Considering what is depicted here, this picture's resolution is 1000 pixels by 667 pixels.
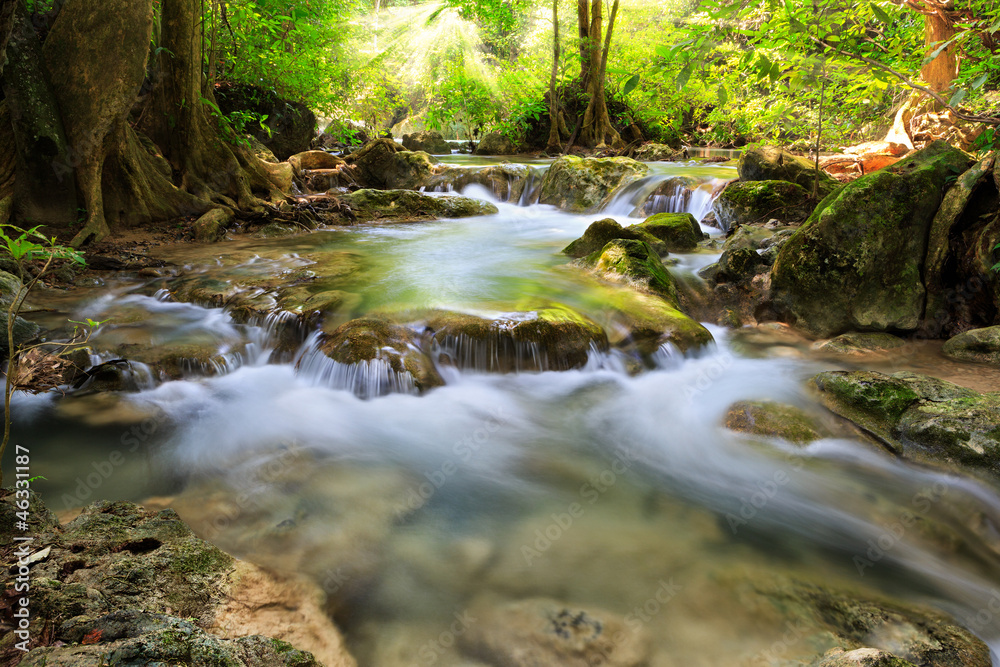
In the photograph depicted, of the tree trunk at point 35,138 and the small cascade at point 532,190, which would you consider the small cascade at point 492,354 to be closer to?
the tree trunk at point 35,138

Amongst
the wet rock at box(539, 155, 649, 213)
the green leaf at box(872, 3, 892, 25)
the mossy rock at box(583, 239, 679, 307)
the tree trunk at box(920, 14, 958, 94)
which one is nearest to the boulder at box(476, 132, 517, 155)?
the wet rock at box(539, 155, 649, 213)

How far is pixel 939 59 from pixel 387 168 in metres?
12.0

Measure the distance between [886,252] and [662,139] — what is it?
52.3ft

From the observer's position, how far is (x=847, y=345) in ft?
17.3

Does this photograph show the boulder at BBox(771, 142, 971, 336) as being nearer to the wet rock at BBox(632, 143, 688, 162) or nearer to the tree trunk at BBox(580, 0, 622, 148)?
the wet rock at BBox(632, 143, 688, 162)

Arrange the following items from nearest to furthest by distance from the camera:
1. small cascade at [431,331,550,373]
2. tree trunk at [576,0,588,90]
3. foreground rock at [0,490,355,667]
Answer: foreground rock at [0,490,355,667] < small cascade at [431,331,550,373] < tree trunk at [576,0,588,90]

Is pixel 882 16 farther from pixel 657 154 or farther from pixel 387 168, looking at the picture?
pixel 657 154

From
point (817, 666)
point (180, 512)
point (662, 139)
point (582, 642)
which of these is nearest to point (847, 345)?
point (817, 666)

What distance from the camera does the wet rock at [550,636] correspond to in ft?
7.35

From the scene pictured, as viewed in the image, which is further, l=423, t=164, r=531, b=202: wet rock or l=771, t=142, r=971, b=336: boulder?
l=423, t=164, r=531, b=202: wet rock

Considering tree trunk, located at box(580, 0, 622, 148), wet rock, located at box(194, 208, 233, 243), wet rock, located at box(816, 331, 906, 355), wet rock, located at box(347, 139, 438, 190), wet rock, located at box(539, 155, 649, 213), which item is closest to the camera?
wet rock, located at box(816, 331, 906, 355)

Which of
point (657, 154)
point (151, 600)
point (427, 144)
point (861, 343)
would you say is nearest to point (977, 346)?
point (861, 343)

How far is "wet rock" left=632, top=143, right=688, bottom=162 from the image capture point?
16531mm

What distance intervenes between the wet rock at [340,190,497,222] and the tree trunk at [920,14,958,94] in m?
8.17
